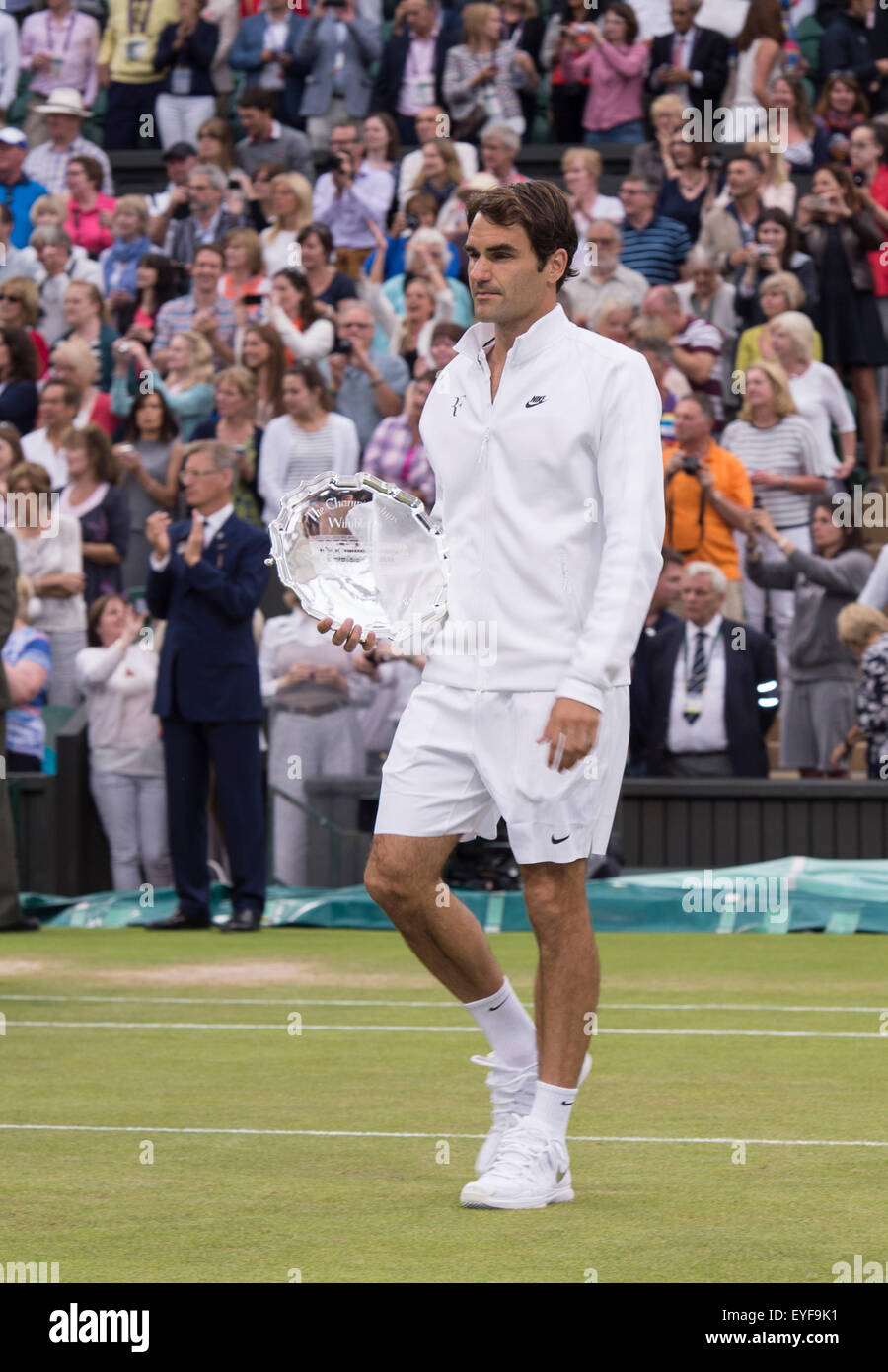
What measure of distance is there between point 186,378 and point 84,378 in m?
0.72

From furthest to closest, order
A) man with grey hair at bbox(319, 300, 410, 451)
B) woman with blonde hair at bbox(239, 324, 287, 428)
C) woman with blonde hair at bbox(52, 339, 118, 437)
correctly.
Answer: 1. woman with blonde hair at bbox(52, 339, 118, 437)
2. man with grey hair at bbox(319, 300, 410, 451)
3. woman with blonde hair at bbox(239, 324, 287, 428)

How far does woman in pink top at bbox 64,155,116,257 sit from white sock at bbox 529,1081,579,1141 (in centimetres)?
1367

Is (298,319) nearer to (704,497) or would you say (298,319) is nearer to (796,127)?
(704,497)

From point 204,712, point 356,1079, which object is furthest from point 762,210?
point 356,1079

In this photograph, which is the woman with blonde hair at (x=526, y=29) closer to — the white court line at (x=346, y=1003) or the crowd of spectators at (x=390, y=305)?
the crowd of spectators at (x=390, y=305)

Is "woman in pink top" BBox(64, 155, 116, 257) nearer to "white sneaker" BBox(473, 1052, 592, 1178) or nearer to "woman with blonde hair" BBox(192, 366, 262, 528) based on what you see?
"woman with blonde hair" BBox(192, 366, 262, 528)

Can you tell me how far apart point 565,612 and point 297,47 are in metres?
14.4

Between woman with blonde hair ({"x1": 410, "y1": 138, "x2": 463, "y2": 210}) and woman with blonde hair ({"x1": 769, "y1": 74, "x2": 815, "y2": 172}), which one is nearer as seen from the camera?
woman with blonde hair ({"x1": 769, "y1": 74, "x2": 815, "y2": 172})

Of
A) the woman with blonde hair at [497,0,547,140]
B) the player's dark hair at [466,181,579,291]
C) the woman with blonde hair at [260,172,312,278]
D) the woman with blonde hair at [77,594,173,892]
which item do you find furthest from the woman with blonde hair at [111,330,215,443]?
the player's dark hair at [466,181,579,291]

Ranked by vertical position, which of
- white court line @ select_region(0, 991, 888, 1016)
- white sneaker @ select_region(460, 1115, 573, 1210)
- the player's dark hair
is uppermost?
the player's dark hair

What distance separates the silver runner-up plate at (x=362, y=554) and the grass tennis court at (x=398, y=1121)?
1324 mm

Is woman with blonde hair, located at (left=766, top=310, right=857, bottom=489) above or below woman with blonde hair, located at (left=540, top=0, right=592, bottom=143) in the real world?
below

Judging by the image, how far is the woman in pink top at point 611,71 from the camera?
58.4ft

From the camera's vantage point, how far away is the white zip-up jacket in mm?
5094
